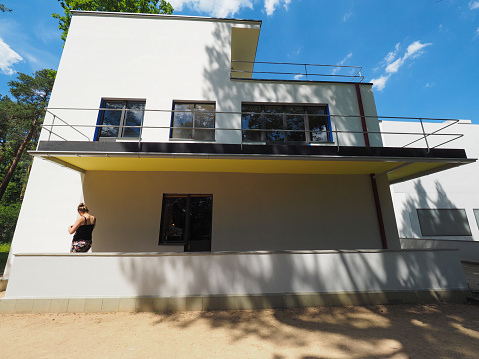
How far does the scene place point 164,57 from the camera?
7.65 m

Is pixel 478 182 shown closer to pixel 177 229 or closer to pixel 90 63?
pixel 177 229

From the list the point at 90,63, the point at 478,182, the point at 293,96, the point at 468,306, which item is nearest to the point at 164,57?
the point at 90,63

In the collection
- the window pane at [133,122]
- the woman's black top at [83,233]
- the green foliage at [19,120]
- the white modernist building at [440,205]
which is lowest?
the woman's black top at [83,233]

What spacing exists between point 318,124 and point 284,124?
1.24 meters

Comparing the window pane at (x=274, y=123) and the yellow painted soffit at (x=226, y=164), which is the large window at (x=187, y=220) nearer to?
the yellow painted soffit at (x=226, y=164)

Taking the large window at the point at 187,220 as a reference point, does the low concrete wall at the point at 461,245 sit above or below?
below

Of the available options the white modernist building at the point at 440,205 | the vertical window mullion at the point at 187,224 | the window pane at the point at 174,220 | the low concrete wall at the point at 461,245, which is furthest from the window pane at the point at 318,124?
the white modernist building at the point at 440,205

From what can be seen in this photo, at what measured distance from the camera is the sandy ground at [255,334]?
3.05 metres

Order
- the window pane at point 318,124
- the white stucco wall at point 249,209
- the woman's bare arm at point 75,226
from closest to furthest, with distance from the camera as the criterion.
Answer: the woman's bare arm at point 75,226 → the white stucco wall at point 249,209 → the window pane at point 318,124

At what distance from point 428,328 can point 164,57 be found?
9870 millimetres

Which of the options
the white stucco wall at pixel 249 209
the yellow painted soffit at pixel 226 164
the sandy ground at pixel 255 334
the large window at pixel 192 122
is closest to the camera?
the sandy ground at pixel 255 334

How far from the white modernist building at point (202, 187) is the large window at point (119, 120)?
51 mm

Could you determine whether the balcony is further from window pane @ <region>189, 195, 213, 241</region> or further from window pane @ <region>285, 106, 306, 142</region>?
window pane @ <region>285, 106, 306, 142</region>

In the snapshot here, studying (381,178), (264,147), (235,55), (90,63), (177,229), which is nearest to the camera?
(264,147)
